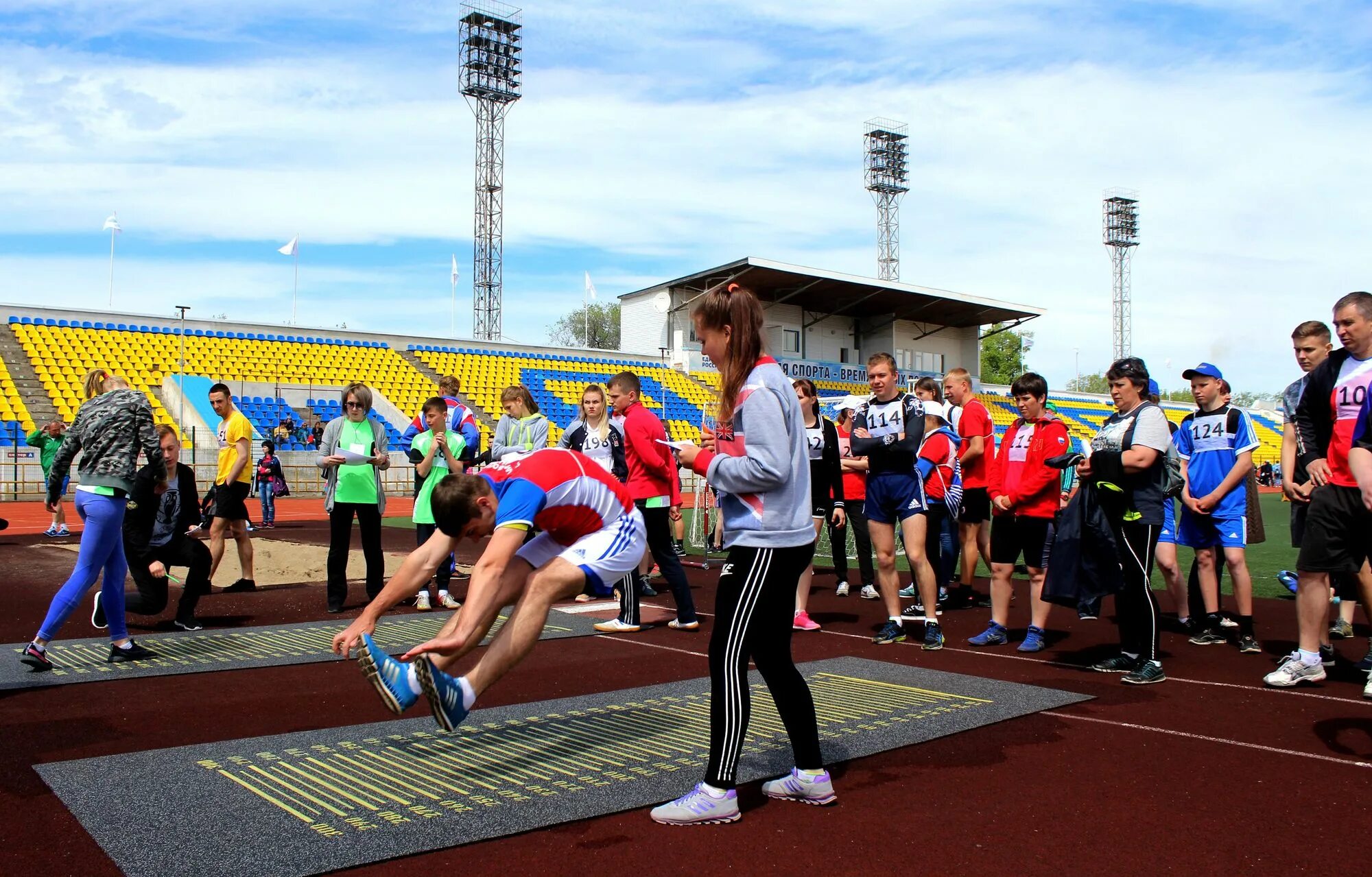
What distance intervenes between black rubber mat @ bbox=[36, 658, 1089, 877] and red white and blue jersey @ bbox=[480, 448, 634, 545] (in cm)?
101

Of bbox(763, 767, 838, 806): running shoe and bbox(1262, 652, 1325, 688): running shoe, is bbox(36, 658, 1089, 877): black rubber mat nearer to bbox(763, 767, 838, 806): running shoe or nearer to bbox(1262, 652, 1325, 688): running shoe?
bbox(763, 767, 838, 806): running shoe

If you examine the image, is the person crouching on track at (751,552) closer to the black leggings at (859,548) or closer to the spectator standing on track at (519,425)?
the spectator standing on track at (519,425)

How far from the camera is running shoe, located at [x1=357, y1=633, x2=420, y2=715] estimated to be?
12.4 ft

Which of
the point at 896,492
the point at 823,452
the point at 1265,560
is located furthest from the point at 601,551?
the point at 1265,560

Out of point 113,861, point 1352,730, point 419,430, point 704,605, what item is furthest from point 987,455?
point 113,861

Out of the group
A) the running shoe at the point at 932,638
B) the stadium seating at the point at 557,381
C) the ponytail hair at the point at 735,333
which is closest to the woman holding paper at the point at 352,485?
the running shoe at the point at 932,638

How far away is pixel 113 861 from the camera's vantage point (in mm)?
3221

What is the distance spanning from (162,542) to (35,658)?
5.93 feet

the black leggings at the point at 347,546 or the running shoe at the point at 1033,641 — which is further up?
the black leggings at the point at 347,546

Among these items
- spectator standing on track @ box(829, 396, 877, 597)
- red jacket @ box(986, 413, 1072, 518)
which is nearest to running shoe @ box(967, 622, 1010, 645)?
red jacket @ box(986, 413, 1072, 518)

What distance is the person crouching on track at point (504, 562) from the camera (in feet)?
12.6

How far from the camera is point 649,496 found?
26.8 feet

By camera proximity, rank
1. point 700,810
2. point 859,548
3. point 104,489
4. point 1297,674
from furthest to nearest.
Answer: point 859,548 → point 104,489 → point 1297,674 → point 700,810

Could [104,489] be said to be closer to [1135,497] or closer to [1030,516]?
[1030,516]
